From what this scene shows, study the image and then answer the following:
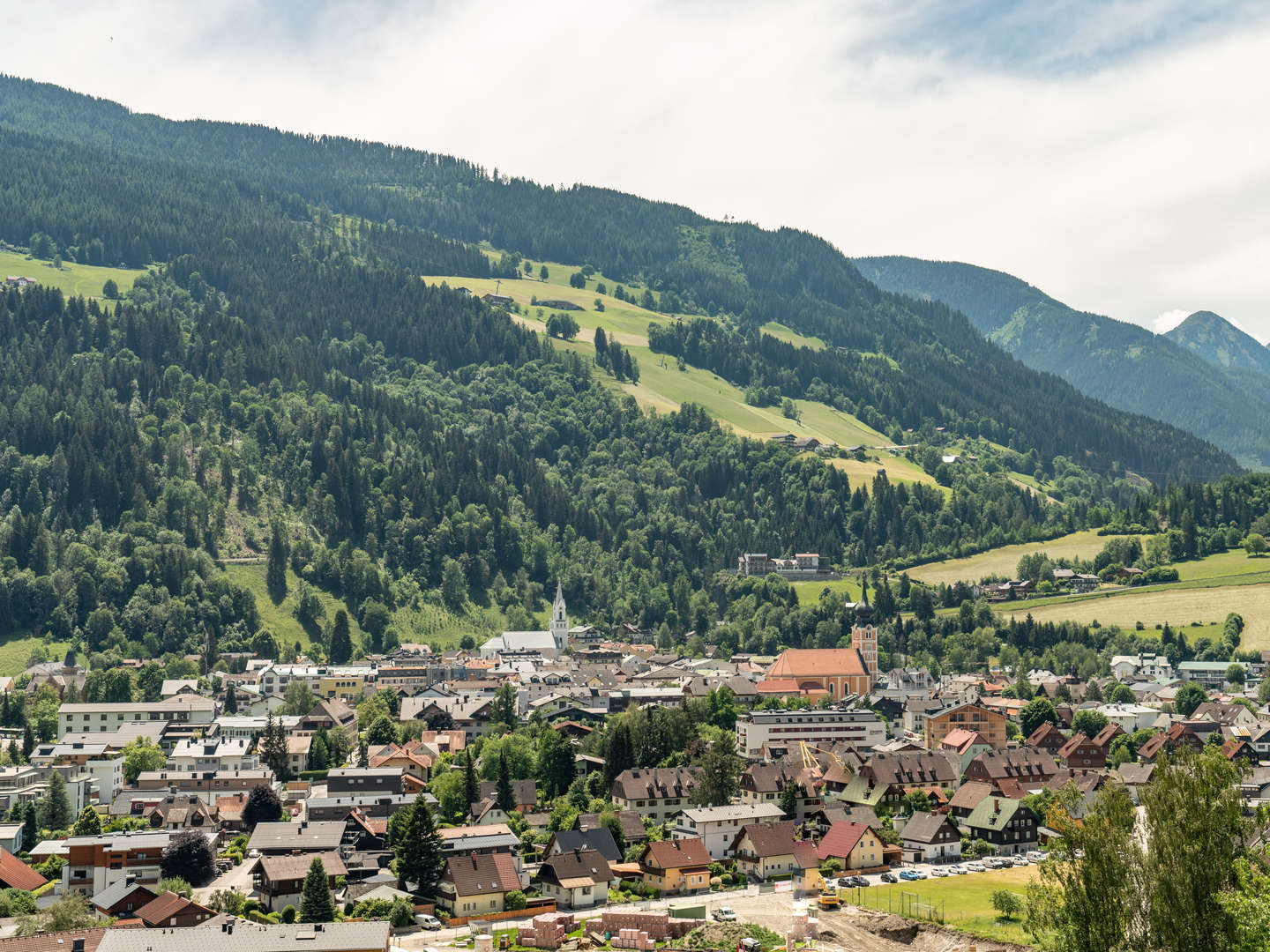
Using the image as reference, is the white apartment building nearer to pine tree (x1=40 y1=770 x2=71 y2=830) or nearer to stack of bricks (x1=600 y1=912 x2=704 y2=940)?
pine tree (x1=40 y1=770 x2=71 y2=830)

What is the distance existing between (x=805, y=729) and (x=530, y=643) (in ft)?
182

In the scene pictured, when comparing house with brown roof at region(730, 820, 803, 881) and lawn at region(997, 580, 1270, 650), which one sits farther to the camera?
lawn at region(997, 580, 1270, 650)

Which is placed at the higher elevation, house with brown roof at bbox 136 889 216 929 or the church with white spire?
the church with white spire

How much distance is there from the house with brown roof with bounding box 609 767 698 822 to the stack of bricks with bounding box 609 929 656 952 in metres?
24.4

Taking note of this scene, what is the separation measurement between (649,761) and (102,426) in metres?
104

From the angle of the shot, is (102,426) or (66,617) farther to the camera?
(102,426)

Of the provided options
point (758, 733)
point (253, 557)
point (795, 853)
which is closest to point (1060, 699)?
point (758, 733)

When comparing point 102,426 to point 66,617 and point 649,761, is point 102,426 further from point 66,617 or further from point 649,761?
point 649,761

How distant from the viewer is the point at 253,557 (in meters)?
179

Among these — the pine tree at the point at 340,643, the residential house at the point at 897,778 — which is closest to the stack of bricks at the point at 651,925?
the residential house at the point at 897,778

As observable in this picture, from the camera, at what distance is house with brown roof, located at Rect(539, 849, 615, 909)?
8438 cm

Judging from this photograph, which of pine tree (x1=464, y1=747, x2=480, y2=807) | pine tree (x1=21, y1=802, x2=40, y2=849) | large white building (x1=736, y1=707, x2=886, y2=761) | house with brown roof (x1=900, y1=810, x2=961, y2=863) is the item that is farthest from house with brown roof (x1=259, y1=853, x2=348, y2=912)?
large white building (x1=736, y1=707, x2=886, y2=761)

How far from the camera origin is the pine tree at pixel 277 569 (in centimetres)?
17288

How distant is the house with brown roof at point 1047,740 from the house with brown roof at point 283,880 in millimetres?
66482
